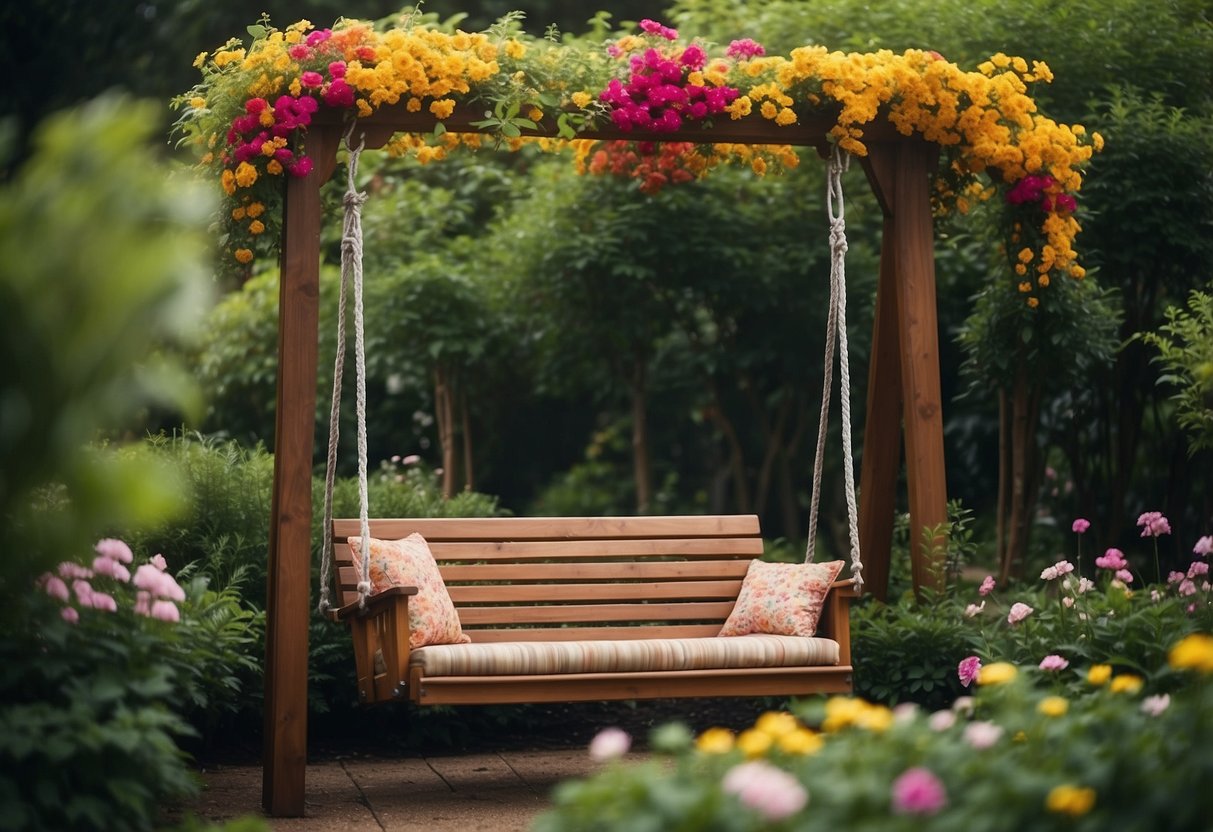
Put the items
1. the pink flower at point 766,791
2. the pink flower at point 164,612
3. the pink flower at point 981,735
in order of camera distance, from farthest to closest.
Result: the pink flower at point 164,612
the pink flower at point 981,735
the pink flower at point 766,791

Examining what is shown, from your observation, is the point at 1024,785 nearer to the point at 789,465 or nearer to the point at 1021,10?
the point at 1021,10

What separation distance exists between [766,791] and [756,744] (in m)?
0.34

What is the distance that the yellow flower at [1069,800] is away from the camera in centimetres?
206

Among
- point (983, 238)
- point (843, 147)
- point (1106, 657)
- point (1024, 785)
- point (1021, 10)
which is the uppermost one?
point (1021, 10)

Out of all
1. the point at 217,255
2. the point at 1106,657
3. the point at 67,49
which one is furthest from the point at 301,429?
the point at 67,49

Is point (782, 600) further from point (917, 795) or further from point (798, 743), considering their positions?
point (917, 795)

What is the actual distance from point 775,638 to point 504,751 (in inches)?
52.3

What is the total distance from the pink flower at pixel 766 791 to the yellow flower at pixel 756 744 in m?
0.15

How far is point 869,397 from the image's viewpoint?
216 inches

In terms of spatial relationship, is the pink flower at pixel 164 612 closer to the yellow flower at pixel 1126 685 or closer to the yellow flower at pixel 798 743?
the yellow flower at pixel 798 743

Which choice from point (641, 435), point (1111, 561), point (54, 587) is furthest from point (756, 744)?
point (641, 435)

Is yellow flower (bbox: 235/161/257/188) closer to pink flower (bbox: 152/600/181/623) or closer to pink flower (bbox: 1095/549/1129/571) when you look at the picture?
pink flower (bbox: 152/600/181/623)

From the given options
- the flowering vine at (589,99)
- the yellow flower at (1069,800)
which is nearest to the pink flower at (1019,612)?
the flowering vine at (589,99)

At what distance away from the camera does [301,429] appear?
13.8ft
